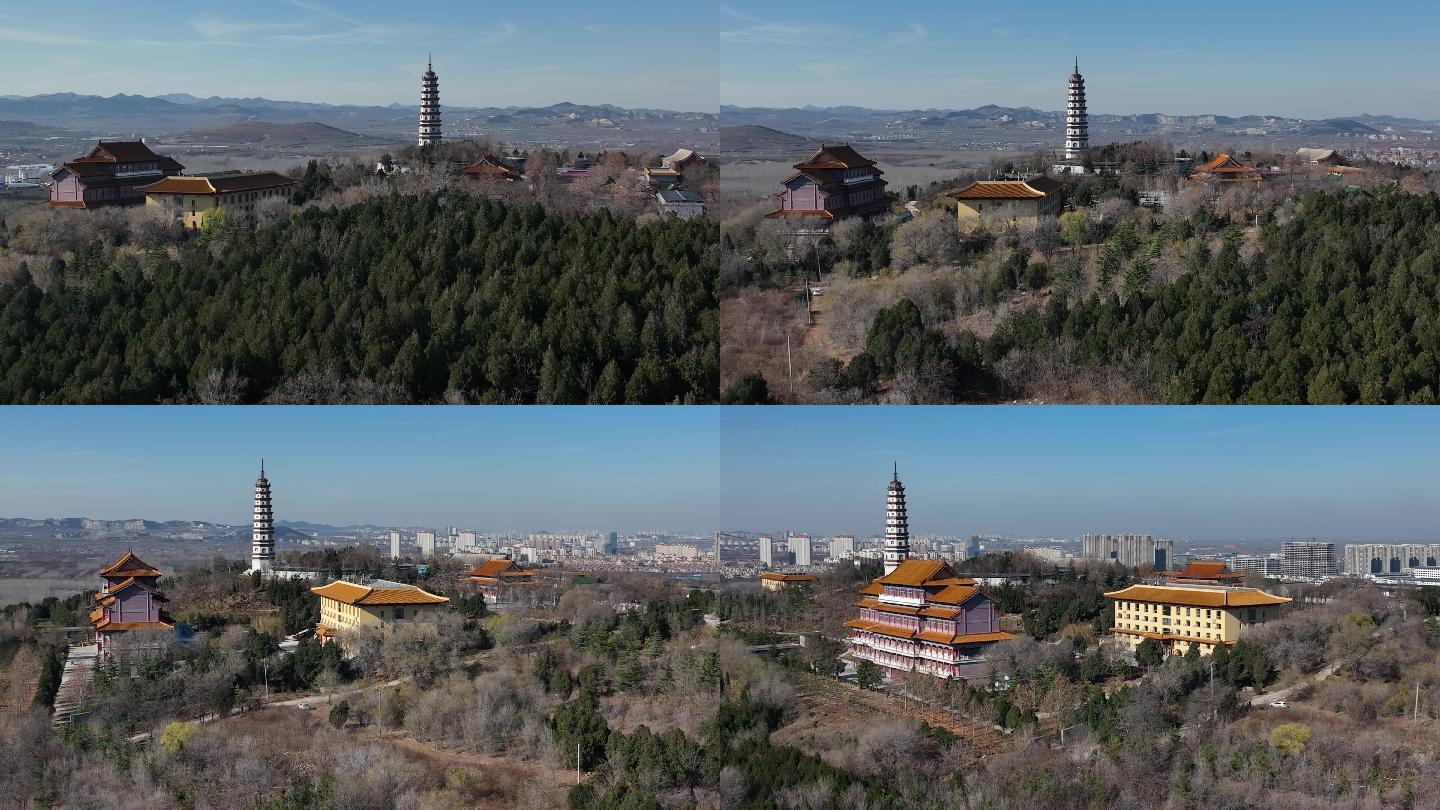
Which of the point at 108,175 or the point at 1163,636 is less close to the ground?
the point at 108,175

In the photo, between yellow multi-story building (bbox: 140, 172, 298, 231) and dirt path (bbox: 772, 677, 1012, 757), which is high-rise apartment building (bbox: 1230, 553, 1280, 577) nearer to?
dirt path (bbox: 772, 677, 1012, 757)

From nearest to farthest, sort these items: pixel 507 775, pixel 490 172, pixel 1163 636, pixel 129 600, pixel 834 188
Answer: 1. pixel 507 775
2. pixel 1163 636
3. pixel 834 188
4. pixel 129 600
5. pixel 490 172

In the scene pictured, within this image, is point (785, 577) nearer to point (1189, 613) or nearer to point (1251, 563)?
point (1189, 613)

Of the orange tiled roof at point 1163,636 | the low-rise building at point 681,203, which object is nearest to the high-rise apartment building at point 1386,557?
the orange tiled roof at point 1163,636

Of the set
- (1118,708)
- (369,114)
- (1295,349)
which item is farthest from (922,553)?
(369,114)

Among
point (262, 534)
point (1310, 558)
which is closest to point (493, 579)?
point (262, 534)

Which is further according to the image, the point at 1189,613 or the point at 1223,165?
the point at 1223,165

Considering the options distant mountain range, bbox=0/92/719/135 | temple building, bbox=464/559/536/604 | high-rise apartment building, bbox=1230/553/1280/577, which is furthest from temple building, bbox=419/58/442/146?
high-rise apartment building, bbox=1230/553/1280/577
